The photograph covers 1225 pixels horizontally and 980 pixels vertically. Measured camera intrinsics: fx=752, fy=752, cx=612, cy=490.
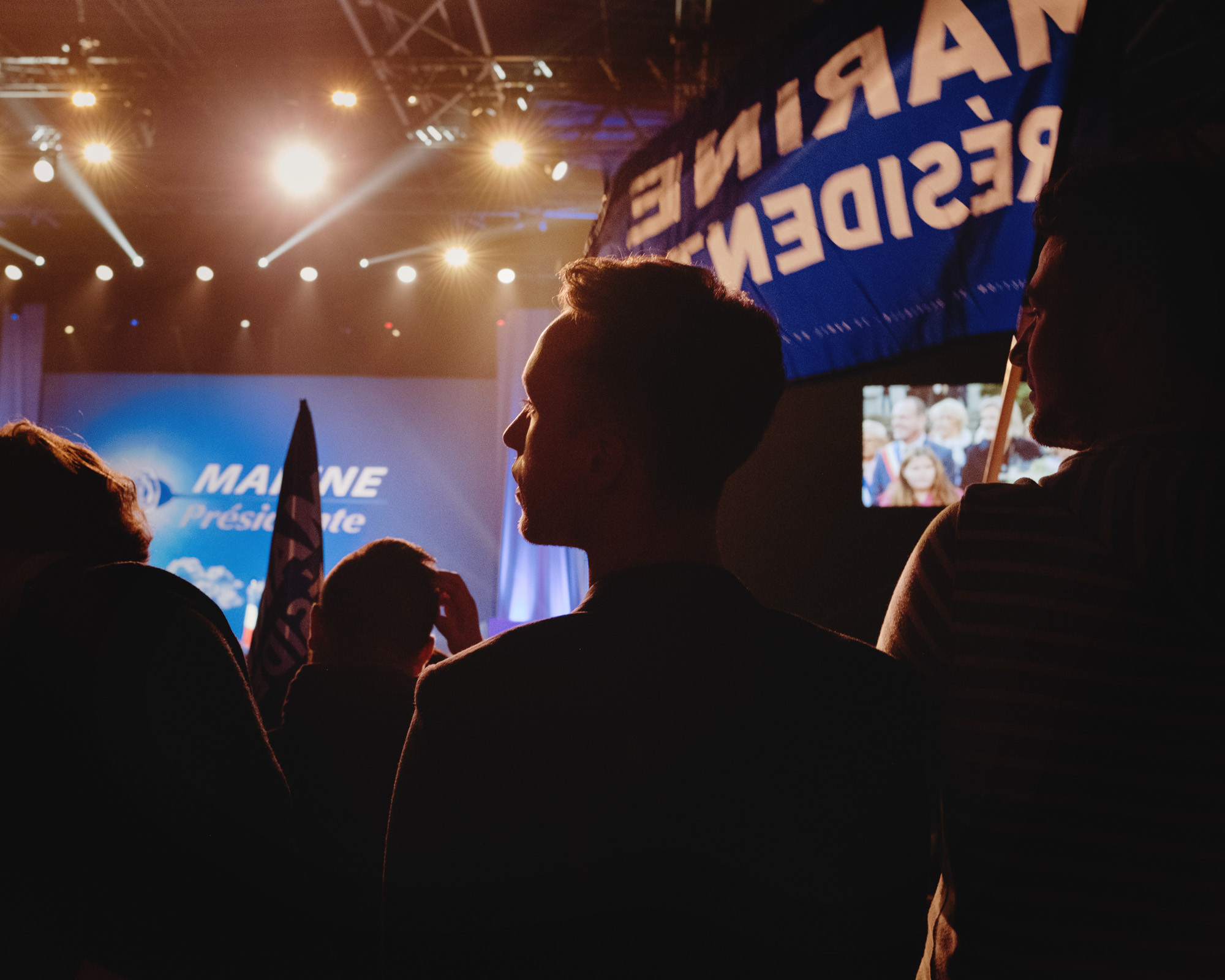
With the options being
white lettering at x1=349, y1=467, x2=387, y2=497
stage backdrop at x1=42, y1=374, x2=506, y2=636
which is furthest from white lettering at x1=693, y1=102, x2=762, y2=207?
white lettering at x1=349, y1=467, x2=387, y2=497

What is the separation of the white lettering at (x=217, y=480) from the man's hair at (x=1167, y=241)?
9710 millimetres

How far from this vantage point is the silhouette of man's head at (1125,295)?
2.89 feet

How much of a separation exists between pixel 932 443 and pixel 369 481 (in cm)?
657

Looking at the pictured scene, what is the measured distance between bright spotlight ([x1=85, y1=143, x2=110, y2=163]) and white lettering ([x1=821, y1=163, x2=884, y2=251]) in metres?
7.58

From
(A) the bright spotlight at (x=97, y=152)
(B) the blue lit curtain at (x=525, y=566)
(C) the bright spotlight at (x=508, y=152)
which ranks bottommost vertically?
(B) the blue lit curtain at (x=525, y=566)

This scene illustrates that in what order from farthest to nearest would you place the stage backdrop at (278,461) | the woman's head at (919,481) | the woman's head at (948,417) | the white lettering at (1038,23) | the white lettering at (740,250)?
the stage backdrop at (278,461), the woman's head at (948,417), the woman's head at (919,481), the white lettering at (740,250), the white lettering at (1038,23)

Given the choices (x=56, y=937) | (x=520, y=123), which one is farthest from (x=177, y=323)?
(x=56, y=937)

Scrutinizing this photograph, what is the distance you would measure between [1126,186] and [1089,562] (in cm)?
47

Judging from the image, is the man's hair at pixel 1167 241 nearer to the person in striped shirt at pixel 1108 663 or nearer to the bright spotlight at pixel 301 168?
the person in striped shirt at pixel 1108 663

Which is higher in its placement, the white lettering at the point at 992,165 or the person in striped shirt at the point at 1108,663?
the white lettering at the point at 992,165

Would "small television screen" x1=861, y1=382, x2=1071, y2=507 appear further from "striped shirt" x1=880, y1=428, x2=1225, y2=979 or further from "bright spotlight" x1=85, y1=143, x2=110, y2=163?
"bright spotlight" x1=85, y1=143, x2=110, y2=163

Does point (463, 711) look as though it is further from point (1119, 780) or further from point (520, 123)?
point (520, 123)

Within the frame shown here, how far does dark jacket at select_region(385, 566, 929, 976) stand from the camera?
2.21ft

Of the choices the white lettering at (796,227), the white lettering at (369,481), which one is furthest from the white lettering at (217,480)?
the white lettering at (796,227)
